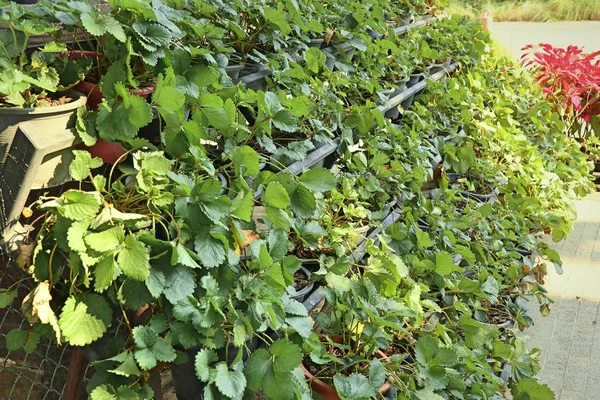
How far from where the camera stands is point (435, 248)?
238 centimetres

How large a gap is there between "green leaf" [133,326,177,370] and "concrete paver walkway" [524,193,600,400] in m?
2.22

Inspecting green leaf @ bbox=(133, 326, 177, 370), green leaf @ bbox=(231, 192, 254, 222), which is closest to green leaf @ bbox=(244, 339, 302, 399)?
green leaf @ bbox=(133, 326, 177, 370)

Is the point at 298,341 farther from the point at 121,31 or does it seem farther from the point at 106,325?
the point at 121,31

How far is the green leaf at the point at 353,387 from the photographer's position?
5.02 ft

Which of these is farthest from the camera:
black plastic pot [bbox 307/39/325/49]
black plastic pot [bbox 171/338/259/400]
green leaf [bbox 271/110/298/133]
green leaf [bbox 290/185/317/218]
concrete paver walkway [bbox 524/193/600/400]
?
concrete paver walkway [bbox 524/193/600/400]

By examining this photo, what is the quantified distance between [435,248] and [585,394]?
1.17 meters

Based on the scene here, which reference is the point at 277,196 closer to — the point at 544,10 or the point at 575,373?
the point at 575,373

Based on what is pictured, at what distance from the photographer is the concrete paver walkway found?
10.1 ft

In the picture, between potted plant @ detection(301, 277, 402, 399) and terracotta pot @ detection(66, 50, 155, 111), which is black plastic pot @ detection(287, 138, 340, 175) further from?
terracotta pot @ detection(66, 50, 155, 111)

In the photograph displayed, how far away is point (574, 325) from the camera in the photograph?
11.6ft

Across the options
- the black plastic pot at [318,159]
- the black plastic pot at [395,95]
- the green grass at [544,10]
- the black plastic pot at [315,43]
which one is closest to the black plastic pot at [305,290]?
the black plastic pot at [318,159]

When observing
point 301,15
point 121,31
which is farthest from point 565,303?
point 121,31

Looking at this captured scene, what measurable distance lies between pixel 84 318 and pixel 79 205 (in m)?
0.20

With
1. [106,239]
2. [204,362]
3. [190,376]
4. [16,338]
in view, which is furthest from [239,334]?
[16,338]
